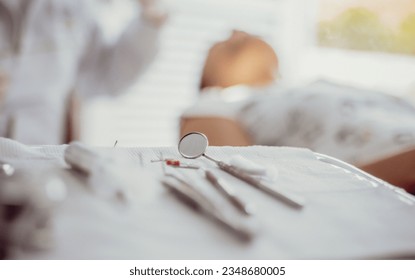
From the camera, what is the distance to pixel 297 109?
97 centimetres

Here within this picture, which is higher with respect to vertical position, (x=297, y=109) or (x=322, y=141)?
(x=297, y=109)

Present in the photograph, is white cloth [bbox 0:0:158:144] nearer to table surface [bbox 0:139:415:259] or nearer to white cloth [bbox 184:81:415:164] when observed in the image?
white cloth [bbox 184:81:415:164]

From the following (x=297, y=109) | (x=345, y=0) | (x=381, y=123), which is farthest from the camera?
(x=345, y=0)

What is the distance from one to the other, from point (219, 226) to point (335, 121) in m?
0.60

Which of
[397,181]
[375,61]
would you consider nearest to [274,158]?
[397,181]

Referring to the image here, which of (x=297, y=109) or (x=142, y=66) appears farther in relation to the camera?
(x=142, y=66)

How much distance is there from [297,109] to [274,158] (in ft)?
1.44

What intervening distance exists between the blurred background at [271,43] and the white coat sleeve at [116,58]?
374mm

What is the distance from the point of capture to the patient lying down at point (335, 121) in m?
0.71

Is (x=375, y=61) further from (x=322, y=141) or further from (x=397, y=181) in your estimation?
(x=397, y=181)

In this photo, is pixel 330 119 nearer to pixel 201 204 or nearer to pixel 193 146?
pixel 193 146

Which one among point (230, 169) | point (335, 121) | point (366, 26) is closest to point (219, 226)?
point (230, 169)

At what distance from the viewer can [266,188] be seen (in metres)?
0.41

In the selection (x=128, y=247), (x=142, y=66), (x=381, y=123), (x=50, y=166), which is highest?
(x=142, y=66)
